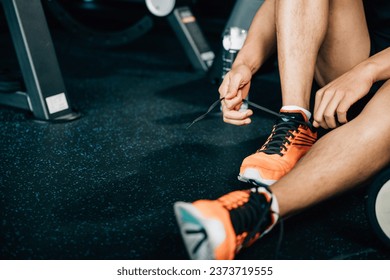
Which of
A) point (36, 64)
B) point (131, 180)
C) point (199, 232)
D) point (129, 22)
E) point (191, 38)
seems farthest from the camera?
point (129, 22)

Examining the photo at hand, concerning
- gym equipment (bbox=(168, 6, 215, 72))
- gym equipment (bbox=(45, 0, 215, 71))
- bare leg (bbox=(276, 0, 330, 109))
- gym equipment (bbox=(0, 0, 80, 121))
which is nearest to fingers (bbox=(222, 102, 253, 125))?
bare leg (bbox=(276, 0, 330, 109))

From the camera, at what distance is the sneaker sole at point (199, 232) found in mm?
609

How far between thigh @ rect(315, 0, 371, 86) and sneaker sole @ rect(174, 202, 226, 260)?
0.55m

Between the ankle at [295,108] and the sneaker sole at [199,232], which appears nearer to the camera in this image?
the sneaker sole at [199,232]

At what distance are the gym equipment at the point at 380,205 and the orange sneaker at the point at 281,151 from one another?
201mm

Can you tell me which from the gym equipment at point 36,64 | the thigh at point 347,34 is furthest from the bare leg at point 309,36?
the gym equipment at point 36,64

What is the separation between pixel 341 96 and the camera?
2.47ft

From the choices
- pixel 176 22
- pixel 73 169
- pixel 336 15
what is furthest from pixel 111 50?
pixel 336 15

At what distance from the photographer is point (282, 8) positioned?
35.8 inches

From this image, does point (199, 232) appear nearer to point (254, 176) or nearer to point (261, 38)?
point (254, 176)

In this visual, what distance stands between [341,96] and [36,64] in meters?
0.89

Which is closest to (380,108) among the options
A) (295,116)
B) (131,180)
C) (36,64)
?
(295,116)

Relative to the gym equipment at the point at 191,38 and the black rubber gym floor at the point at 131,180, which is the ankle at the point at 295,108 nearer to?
the black rubber gym floor at the point at 131,180
